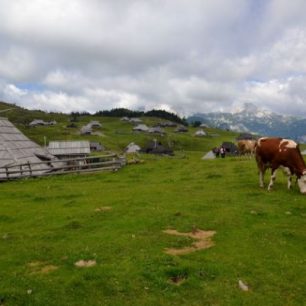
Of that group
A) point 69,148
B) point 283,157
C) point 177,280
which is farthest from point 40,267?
point 69,148

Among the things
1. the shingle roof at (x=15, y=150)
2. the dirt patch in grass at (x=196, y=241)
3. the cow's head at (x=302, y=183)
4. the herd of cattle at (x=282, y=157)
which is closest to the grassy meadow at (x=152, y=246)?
the dirt patch in grass at (x=196, y=241)

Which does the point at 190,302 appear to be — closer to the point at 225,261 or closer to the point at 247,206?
the point at 225,261

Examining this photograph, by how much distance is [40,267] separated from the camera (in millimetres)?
13938

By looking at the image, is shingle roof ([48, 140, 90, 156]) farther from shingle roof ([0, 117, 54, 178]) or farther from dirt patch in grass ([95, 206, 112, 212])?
dirt patch in grass ([95, 206, 112, 212])

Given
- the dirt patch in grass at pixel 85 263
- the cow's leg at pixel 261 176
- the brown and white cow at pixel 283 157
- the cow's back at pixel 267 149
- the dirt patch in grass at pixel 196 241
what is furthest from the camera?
the cow's leg at pixel 261 176

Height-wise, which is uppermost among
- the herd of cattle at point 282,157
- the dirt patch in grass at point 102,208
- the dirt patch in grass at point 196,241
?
the herd of cattle at point 282,157

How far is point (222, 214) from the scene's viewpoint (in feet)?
66.6

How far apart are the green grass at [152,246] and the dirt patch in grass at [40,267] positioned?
12 centimetres

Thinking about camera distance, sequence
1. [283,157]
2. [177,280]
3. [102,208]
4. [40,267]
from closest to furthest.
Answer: [177,280] < [40,267] < [102,208] < [283,157]

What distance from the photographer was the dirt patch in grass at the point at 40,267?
44.4ft

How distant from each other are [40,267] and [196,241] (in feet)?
18.9

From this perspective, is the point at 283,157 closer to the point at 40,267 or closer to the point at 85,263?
the point at 85,263

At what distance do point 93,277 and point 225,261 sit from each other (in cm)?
429

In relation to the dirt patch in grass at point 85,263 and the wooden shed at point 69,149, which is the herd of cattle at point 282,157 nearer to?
the dirt patch in grass at point 85,263
